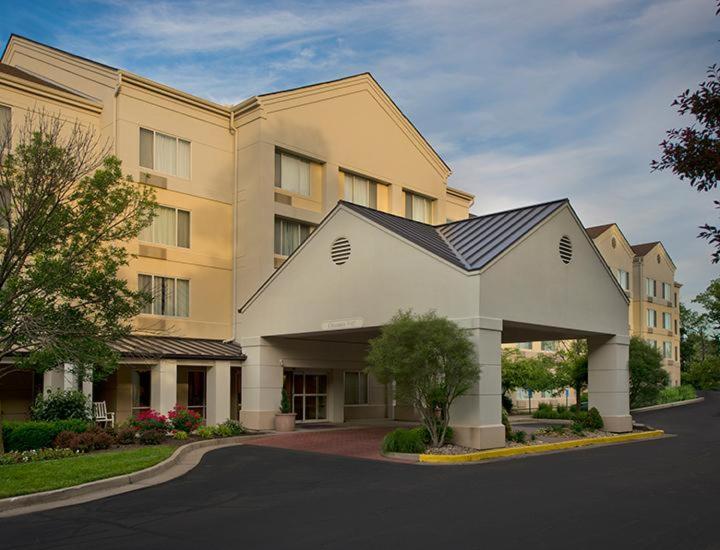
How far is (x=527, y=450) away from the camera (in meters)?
20.5

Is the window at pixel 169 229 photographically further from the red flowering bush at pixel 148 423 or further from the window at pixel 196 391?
the red flowering bush at pixel 148 423

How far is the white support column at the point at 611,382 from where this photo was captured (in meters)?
26.4

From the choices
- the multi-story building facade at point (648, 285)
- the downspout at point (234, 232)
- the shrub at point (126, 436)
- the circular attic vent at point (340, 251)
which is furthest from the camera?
the multi-story building facade at point (648, 285)

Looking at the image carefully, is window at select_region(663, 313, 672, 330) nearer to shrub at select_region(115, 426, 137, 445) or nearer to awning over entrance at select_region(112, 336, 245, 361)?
awning over entrance at select_region(112, 336, 245, 361)

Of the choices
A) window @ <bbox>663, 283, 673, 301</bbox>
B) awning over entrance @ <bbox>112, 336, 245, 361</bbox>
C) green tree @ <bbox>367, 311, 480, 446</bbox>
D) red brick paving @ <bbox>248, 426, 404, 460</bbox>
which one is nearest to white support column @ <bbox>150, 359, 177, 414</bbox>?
awning over entrance @ <bbox>112, 336, 245, 361</bbox>

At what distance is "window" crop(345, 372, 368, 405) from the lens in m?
34.2

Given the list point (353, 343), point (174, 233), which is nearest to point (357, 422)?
point (353, 343)

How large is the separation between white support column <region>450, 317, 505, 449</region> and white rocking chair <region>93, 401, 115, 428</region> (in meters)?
11.5

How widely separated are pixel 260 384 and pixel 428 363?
9198 mm

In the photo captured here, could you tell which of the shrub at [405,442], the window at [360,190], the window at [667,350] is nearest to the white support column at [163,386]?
the shrub at [405,442]

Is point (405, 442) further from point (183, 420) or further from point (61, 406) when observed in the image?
point (61, 406)

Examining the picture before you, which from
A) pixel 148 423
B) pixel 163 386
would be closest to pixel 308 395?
pixel 163 386

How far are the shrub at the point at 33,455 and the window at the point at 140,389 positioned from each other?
8672 mm

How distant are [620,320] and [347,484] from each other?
15.7 metres
